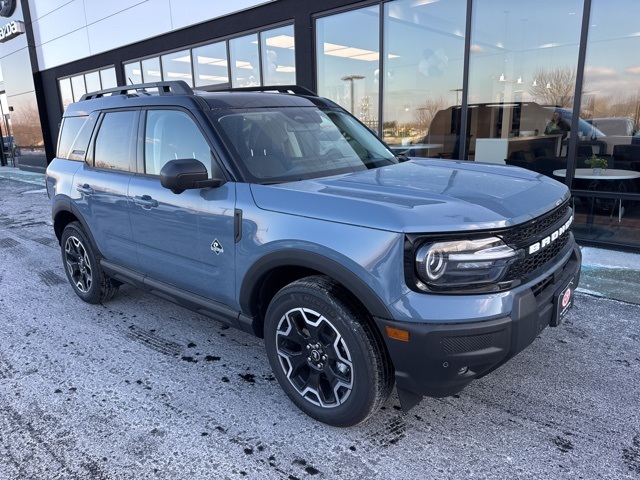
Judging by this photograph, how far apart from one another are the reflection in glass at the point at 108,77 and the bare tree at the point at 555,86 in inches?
485

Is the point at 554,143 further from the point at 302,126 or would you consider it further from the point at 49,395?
the point at 49,395

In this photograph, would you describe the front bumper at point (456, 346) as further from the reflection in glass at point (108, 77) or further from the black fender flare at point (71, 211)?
the reflection in glass at point (108, 77)

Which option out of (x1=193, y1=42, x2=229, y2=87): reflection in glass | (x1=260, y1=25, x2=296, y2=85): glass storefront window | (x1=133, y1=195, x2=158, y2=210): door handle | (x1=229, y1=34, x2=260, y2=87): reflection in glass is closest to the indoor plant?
(x1=133, y1=195, x2=158, y2=210): door handle

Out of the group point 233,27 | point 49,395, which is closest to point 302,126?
point 49,395

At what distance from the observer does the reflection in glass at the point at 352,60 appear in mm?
8508

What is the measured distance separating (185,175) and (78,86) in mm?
16422

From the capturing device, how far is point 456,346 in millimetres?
2172

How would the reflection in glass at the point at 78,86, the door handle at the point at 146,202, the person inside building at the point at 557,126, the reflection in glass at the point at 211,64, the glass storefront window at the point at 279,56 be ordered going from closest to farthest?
the door handle at the point at 146,202
the person inside building at the point at 557,126
the glass storefront window at the point at 279,56
the reflection in glass at the point at 211,64
the reflection in glass at the point at 78,86

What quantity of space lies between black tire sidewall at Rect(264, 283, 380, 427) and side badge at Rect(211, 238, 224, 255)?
0.52 m

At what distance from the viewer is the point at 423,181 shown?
112 inches

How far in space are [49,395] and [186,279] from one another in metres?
1.13

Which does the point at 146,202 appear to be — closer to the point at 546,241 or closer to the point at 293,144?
the point at 293,144

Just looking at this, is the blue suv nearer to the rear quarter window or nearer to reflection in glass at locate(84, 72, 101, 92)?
the rear quarter window

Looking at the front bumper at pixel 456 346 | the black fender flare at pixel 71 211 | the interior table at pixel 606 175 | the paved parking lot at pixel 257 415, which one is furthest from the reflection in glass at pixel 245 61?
the front bumper at pixel 456 346
